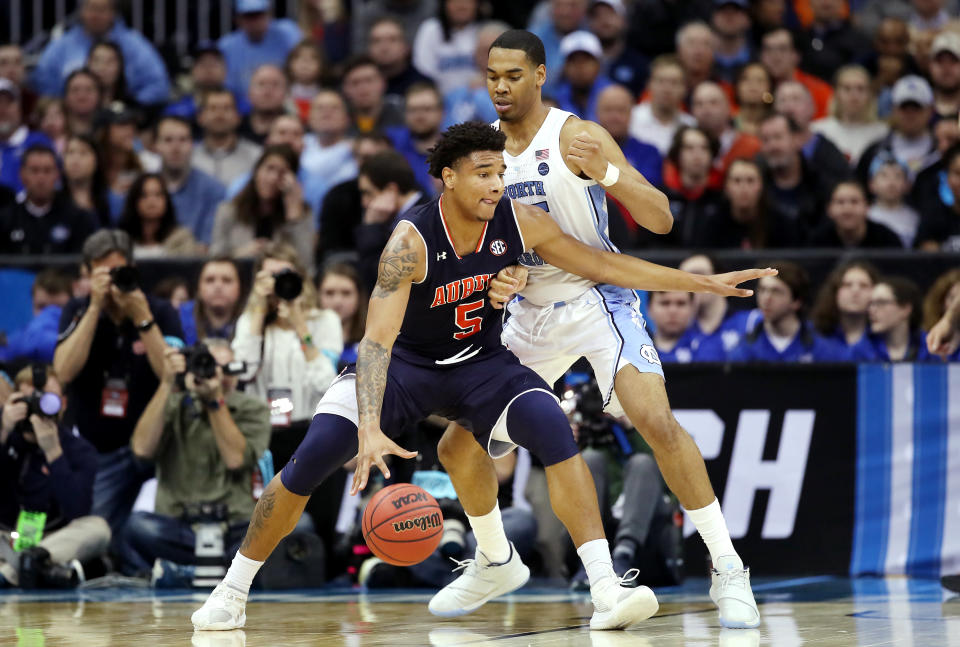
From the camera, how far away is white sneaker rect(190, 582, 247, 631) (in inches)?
270

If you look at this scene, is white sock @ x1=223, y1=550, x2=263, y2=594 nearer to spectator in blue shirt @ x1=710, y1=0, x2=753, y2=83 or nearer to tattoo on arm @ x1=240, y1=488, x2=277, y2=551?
tattoo on arm @ x1=240, y1=488, x2=277, y2=551

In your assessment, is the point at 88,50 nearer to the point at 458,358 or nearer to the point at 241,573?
the point at 458,358

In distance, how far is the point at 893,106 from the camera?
13.8 metres

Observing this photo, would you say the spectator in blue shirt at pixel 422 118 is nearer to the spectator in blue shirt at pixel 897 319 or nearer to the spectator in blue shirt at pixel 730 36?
the spectator in blue shirt at pixel 730 36

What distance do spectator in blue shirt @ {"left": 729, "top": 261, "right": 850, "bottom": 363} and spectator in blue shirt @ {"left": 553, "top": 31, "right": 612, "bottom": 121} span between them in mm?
3711

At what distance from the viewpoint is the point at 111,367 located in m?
10.4

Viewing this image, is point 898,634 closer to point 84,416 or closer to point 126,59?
point 84,416

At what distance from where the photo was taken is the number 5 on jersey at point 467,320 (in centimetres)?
705

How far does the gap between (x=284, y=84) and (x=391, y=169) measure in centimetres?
408

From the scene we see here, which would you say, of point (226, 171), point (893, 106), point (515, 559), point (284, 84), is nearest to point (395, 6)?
point (284, 84)

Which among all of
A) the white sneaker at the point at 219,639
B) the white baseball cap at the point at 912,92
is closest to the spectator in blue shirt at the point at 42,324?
the white sneaker at the point at 219,639

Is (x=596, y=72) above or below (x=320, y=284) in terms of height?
above

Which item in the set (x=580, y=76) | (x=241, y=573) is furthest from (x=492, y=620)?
(x=580, y=76)

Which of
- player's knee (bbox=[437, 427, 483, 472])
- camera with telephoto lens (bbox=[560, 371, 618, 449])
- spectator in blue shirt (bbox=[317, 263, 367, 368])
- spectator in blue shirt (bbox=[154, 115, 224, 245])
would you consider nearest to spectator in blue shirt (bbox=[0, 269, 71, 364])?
spectator in blue shirt (bbox=[154, 115, 224, 245])
